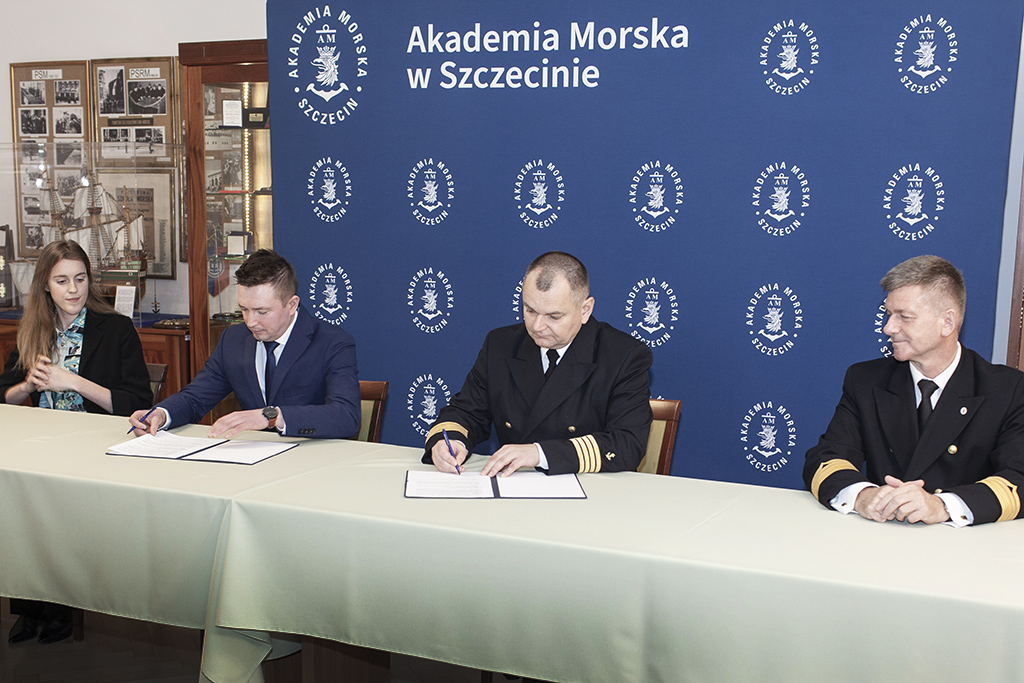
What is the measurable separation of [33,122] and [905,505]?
6.11 meters

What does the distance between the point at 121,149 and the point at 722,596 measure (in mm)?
4788

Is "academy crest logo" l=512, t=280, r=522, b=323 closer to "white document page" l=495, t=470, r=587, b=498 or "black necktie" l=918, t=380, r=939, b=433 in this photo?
"white document page" l=495, t=470, r=587, b=498

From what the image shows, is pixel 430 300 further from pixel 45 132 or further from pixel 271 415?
pixel 45 132

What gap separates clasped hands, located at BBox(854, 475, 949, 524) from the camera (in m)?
1.88

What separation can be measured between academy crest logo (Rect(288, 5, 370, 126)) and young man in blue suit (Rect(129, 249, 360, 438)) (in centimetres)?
150

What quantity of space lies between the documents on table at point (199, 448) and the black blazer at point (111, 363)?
2.52 ft

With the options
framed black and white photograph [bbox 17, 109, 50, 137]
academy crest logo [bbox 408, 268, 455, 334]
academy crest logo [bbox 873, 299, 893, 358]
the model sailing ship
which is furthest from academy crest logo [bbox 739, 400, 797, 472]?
framed black and white photograph [bbox 17, 109, 50, 137]

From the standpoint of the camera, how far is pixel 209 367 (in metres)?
3.06

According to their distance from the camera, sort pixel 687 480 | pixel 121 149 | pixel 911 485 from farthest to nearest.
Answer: pixel 121 149 < pixel 687 480 < pixel 911 485

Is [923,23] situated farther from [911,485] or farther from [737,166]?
[911,485]

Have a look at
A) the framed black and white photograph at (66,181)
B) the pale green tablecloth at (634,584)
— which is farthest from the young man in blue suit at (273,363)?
the framed black and white photograph at (66,181)

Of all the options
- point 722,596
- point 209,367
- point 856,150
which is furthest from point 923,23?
point 209,367

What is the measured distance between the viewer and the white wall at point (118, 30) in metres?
5.38

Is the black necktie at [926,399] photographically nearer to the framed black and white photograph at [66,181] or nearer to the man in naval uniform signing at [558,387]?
the man in naval uniform signing at [558,387]
